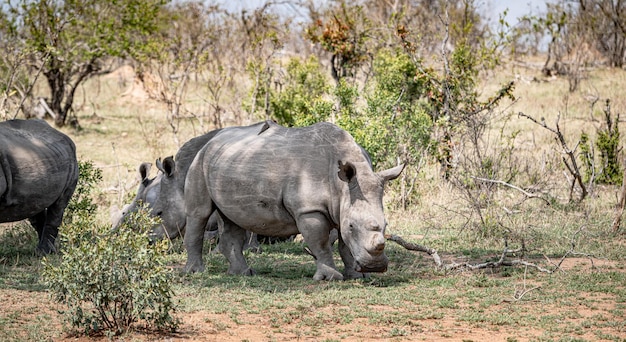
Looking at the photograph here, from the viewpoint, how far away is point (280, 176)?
8078mm

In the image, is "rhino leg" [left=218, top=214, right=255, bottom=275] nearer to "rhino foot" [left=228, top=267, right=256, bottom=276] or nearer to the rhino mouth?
"rhino foot" [left=228, top=267, right=256, bottom=276]

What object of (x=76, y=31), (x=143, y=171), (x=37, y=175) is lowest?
(x=143, y=171)

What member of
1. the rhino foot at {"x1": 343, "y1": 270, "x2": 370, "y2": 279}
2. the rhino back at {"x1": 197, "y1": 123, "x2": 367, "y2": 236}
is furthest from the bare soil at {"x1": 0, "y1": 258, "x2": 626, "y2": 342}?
the rhino back at {"x1": 197, "y1": 123, "x2": 367, "y2": 236}

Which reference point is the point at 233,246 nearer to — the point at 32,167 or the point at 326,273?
the point at 326,273

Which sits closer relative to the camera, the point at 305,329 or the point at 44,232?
the point at 305,329

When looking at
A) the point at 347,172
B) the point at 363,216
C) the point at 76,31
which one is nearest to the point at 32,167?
the point at 347,172

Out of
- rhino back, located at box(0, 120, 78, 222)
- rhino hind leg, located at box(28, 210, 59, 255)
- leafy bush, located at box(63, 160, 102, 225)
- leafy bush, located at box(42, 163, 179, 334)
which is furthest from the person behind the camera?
leafy bush, located at box(63, 160, 102, 225)

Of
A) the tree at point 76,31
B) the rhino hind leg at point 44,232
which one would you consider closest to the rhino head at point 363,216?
the rhino hind leg at point 44,232

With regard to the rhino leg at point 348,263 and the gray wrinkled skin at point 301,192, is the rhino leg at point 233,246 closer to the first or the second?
the gray wrinkled skin at point 301,192

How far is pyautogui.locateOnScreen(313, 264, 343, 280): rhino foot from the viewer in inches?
320

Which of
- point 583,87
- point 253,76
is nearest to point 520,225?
point 253,76

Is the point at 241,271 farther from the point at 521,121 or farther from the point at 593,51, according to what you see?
the point at 593,51

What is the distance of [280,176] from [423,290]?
5.62 feet

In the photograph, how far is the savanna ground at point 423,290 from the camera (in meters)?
6.34
